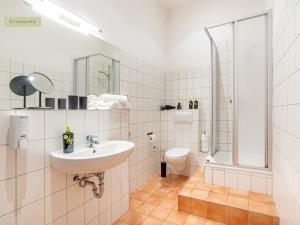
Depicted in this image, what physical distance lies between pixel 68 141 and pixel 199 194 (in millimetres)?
1460

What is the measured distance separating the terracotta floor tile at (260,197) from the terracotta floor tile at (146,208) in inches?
41.3

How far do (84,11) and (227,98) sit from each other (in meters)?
2.29

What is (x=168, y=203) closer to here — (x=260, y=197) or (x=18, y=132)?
(x=260, y=197)

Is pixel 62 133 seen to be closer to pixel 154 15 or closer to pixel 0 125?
pixel 0 125

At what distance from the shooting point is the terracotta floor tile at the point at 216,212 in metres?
1.73

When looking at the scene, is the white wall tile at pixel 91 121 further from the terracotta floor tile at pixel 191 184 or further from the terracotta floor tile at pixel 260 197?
the terracotta floor tile at pixel 260 197

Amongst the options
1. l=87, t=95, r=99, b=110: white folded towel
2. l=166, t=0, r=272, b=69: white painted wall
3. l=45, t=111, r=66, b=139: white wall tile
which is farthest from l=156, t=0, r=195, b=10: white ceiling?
l=45, t=111, r=66, b=139: white wall tile

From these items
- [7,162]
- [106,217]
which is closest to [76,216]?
[106,217]

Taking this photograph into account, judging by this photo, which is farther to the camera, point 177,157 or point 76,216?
point 177,157

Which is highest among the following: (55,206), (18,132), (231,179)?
(18,132)

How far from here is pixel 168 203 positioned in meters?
2.08

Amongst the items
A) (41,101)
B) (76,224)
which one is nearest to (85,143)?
(41,101)

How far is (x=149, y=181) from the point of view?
8.87 ft

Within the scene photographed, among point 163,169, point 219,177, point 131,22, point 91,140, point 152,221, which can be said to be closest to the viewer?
point 91,140
